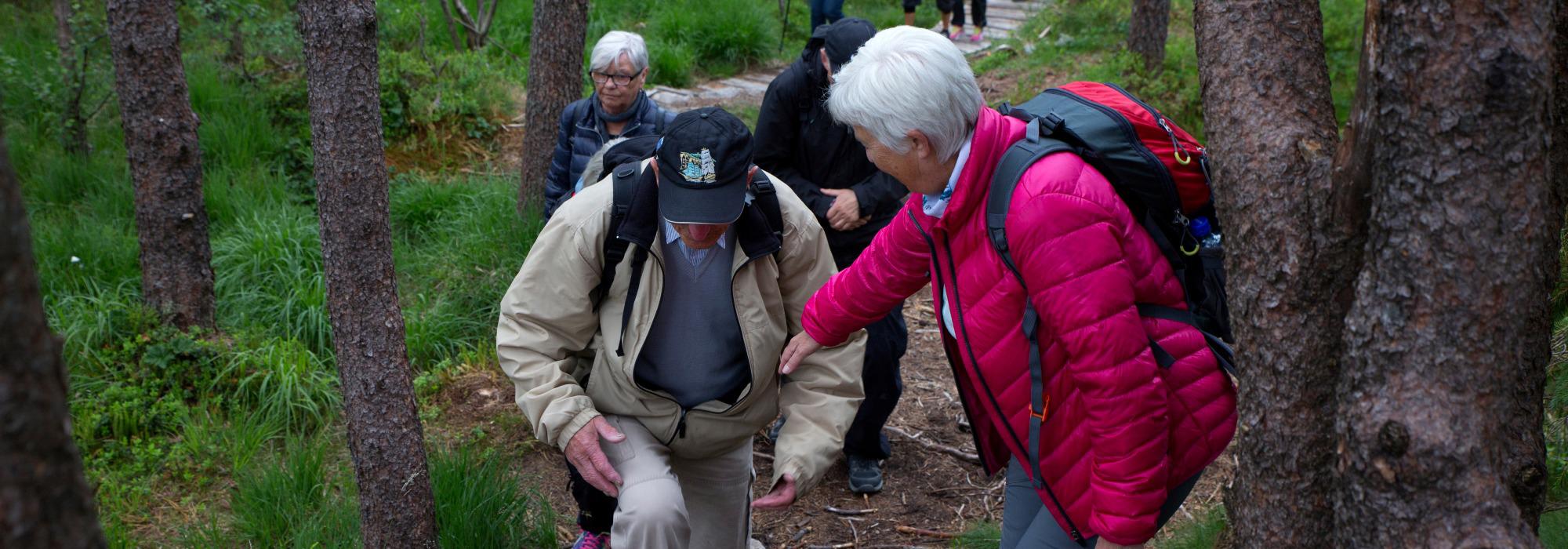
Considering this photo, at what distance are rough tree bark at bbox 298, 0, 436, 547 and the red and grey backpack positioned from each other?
175 cm

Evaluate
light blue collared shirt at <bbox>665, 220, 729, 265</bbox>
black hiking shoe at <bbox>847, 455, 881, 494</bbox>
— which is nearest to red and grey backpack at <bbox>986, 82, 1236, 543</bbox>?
light blue collared shirt at <bbox>665, 220, 729, 265</bbox>

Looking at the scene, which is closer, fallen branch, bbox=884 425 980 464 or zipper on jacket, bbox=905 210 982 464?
zipper on jacket, bbox=905 210 982 464

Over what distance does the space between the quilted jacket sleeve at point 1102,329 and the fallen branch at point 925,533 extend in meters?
1.90

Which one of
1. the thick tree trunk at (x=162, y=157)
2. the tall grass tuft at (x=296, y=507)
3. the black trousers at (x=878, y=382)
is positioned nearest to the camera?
the tall grass tuft at (x=296, y=507)

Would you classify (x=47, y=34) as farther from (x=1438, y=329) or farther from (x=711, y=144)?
(x=1438, y=329)

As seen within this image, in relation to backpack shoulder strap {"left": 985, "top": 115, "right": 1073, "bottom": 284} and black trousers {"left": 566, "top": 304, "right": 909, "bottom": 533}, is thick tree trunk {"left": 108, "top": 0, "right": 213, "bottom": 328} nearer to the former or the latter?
black trousers {"left": 566, "top": 304, "right": 909, "bottom": 533}

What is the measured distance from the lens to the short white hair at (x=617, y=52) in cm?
455

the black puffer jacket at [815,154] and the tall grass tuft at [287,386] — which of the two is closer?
the black puffer jacket at [815,154]

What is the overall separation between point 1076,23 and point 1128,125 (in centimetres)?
1057

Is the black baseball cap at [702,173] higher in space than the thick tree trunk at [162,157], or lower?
higher

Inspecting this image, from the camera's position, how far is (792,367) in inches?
115

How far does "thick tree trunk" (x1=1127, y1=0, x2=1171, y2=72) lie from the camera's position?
31.3 ft

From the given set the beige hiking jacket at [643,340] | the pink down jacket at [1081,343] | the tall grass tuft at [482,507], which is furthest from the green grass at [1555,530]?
the tall grass tuft at [482,507]

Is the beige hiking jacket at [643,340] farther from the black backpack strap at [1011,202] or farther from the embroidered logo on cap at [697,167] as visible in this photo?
the black backpack strap at [1011,202]
